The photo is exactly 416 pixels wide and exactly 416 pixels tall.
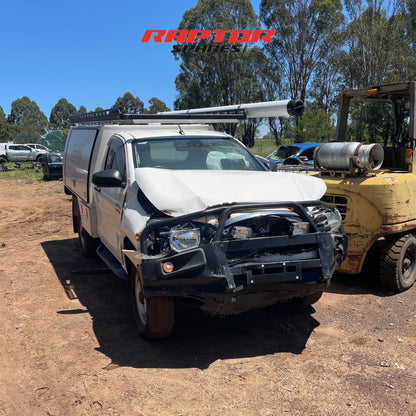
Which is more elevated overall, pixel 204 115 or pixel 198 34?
pixel 198 34

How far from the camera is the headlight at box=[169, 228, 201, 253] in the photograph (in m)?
3.46

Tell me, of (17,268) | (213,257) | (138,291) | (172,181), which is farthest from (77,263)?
(213,257)

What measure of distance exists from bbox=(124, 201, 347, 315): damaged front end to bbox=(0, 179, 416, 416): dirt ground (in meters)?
0.59

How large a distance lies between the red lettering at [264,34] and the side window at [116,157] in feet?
120

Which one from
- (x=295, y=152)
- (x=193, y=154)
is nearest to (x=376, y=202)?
(x=193, y=154)

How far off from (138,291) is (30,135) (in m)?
42.2

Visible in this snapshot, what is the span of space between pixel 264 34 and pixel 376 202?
37092mm

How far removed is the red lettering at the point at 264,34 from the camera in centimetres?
3841

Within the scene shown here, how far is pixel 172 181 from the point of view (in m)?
3.94

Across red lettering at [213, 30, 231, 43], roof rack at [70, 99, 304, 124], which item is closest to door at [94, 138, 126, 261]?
roof rack at [70, 99, 304, 124]

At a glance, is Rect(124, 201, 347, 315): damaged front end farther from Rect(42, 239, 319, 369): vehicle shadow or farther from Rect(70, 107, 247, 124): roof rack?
Rect(70, 107, 247, 124): roof rack

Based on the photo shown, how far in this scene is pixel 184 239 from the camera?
3492 mm

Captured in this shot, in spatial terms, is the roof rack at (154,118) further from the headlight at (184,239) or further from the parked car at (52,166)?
the parked car at (52,166)

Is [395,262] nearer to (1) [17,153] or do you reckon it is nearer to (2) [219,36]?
(1) [17,153]
